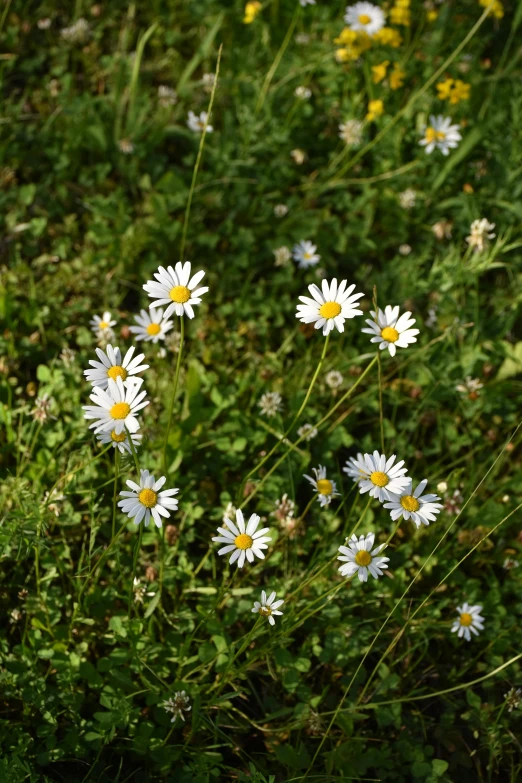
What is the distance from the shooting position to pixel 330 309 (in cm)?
A: 195

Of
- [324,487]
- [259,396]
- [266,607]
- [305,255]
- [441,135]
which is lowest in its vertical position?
[266,607]

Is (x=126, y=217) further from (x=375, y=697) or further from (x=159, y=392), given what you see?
(x=375, y=697)

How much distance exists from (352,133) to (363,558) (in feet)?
7.66

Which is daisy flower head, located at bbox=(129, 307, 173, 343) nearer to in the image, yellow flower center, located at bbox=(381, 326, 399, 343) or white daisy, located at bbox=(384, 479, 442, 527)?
yellow flower center, located at bbox=(381, 326, 399, 343)

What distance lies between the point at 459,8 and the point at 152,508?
3.72m

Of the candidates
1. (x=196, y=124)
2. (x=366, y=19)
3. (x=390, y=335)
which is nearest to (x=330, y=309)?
(x=390, y=335)

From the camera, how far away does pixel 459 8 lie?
413 centimetres

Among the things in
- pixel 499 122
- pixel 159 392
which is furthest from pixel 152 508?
pixel 499 122

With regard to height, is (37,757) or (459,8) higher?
(459,8)

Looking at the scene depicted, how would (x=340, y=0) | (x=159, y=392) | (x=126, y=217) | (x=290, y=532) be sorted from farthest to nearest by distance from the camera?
(x=340, y=0) < (x=126, y=217) < (x=159, y=392) < (x=290, y=532)

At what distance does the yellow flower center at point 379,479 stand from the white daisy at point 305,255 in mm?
1501

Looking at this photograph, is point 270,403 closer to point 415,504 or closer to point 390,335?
point 390,335

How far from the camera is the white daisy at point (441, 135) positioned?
3342 millimetres

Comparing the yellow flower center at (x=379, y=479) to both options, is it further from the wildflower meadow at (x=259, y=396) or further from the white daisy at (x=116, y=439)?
the white daisy at (x=116, y=439)
